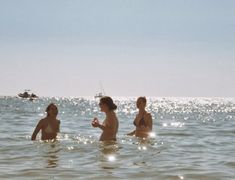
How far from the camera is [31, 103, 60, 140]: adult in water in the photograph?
12594 millimetres

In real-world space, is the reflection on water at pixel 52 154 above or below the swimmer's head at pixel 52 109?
below

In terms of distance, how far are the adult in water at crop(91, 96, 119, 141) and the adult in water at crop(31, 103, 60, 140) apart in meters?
1.52

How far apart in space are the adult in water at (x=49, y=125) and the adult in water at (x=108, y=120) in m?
1.52

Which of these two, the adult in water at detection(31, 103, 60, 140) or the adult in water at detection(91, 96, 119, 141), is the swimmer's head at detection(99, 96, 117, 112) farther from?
the adult in water at detection(31, 103, 60, 140)

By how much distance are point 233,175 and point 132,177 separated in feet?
6.26

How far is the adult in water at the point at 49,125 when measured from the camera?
1259cm

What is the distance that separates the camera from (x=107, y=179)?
7.79 m

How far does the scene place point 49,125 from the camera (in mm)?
12914

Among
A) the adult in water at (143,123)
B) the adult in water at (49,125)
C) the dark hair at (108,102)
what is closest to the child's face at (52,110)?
the adult in water at (49,125)

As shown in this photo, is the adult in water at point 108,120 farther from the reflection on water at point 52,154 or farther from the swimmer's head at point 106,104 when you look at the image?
the reflection on water at point 52,154

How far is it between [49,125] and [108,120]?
1992 mm

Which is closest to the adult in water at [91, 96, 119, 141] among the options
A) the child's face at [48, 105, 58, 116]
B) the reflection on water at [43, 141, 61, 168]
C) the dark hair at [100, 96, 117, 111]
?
the dark hair at [100, 96, 117, 111]

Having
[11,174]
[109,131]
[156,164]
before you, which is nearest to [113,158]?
[156,164]

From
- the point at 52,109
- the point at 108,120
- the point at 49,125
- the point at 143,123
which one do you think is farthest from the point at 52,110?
the point at 143,123
